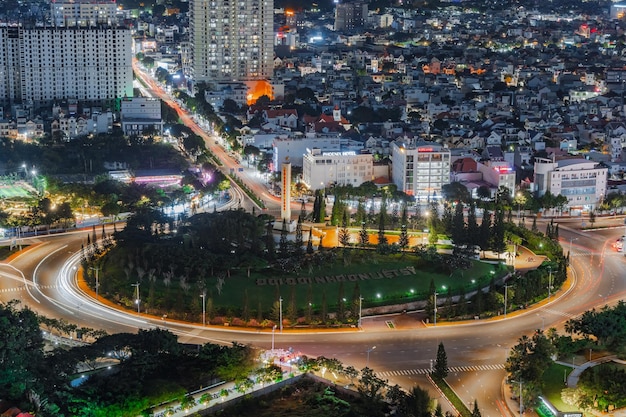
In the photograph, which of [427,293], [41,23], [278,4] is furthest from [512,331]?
[278,4]

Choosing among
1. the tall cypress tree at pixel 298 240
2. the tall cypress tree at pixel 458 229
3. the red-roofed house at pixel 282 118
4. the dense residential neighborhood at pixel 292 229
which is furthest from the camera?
the red-roofed house at pixel 282 118

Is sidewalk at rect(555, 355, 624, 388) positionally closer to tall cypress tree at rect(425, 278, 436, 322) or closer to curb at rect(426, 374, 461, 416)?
curb at rect(426, 374, 461, 416)

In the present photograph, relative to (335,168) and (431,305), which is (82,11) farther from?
(431,305)

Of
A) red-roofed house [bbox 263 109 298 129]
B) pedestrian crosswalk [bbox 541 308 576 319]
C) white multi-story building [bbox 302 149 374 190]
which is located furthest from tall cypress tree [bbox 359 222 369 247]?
red-roofed house [bbox 263 109 298 129]

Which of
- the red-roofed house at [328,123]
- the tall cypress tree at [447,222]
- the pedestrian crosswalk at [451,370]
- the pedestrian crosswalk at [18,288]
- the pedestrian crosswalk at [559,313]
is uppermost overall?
the red-roofed house at [328,123]

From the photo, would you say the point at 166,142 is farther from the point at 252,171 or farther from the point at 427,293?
the point at 427,293

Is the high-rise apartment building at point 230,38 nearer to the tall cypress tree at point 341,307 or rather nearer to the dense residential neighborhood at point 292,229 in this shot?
the dense residential neighborhood at point 292,229

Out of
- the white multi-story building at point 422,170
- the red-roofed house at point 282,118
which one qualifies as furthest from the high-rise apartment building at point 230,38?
the white multi-story building at point 422,170
